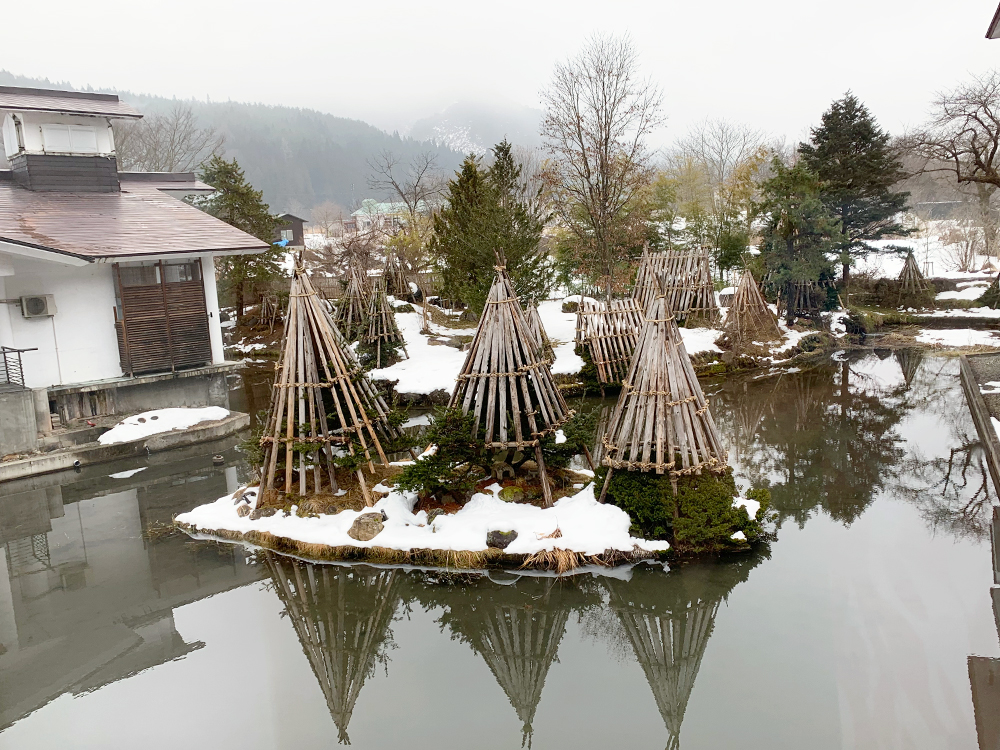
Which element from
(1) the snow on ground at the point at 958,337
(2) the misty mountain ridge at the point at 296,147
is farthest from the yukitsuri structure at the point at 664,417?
(2) the misty mountain ridge at the point at 296,147

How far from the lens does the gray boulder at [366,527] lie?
333 inches

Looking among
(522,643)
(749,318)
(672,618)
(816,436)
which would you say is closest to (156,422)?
(522,643)

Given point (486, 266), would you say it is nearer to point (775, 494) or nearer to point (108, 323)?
point (108, 323)

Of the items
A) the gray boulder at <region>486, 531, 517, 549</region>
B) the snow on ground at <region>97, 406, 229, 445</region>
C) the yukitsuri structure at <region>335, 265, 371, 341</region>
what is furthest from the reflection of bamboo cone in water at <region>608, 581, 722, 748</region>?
the yukitsuri structure at <region>335, 265, 371, 341</region>

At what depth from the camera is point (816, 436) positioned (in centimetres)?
1269

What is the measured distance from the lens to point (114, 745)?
5.56 meters

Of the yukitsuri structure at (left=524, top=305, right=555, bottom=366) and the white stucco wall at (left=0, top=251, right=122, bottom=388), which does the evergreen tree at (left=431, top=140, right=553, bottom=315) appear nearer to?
the yukitsuri structure at (left=524, top=305, right=555, bottom=366)

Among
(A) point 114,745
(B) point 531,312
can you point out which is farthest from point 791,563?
(B) point 531,312

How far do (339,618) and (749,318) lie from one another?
16600 mm

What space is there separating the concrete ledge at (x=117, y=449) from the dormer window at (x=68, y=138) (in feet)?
23.4

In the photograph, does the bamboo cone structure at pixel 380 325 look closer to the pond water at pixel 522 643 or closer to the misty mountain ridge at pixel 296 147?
the pond water at pixel 522 643

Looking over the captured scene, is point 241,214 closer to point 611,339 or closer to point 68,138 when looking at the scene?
point 68,138

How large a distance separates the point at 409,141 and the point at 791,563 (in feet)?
328

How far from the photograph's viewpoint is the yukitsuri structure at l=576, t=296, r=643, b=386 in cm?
1655
